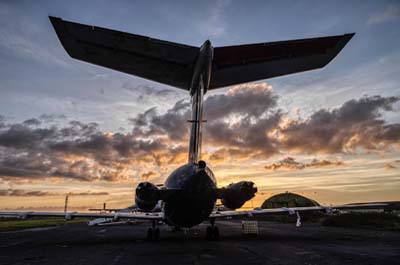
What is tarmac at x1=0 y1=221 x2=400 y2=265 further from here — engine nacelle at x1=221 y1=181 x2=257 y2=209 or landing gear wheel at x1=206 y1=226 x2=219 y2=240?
engine nacelle at x1=221 y1=181 x2=257 y2=209

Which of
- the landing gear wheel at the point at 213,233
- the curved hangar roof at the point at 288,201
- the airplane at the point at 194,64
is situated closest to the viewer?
the airplane at the point at 194,64

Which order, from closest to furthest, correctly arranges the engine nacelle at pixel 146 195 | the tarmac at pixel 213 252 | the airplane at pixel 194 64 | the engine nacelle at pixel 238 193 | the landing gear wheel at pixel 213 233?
the airplane at pixel 194 64, the tarmac at pixel 213 252, the engine nacelle at pixel 238 193, the engine nacelle at pixel 146 195, the landing gear wheel at pixel 213 233

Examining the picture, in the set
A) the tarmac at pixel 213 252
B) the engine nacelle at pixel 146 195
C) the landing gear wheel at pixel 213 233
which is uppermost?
the engine nacelle at pixel 146 195

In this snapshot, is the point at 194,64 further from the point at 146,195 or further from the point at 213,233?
the point at 213,233

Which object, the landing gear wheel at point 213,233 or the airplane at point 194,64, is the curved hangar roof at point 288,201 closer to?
the landing gear wheel at point 213,233

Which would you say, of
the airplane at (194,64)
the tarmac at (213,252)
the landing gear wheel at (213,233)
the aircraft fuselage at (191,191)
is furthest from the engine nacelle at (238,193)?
the landing gear wheel at (213,233)

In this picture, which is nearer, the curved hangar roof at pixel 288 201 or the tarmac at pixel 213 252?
the tarmac at pixel 213 252

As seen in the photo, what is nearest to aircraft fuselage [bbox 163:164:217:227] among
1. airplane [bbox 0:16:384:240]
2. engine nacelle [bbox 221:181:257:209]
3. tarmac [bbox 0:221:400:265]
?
airplane [bbox 0:16:384:240]

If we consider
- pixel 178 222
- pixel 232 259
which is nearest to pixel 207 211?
pixel 178 222

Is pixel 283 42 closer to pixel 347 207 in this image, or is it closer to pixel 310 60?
pixel 310 60

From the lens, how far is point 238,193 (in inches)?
434

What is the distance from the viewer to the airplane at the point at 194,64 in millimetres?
8914

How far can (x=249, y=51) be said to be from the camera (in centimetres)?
954

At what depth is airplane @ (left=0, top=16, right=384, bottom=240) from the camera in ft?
29.2
